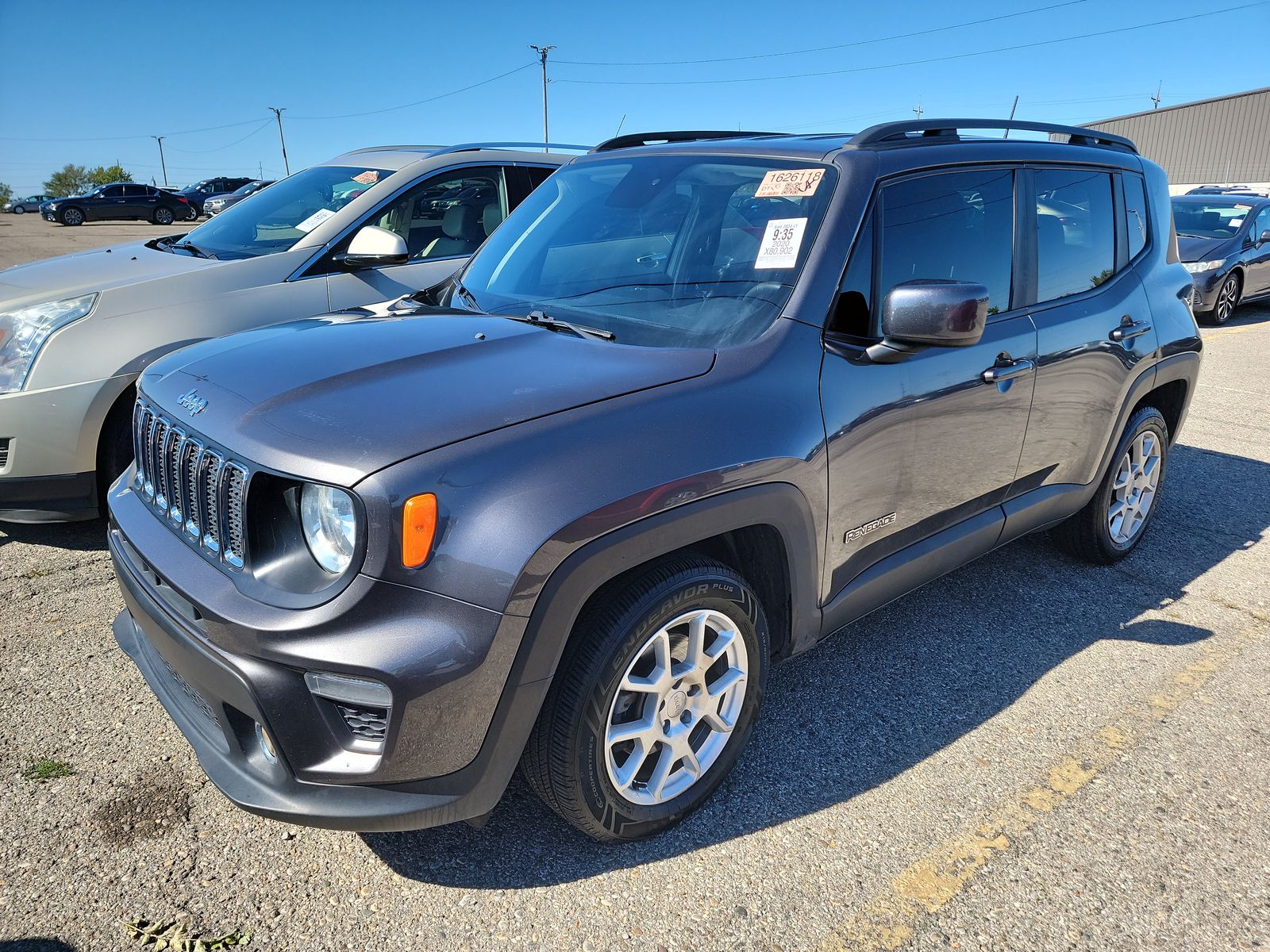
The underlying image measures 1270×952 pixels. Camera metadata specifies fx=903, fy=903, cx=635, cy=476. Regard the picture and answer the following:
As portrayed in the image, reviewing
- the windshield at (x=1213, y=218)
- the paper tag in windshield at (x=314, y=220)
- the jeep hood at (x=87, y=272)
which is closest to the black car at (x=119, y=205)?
the windshield at (x=1213, y=218)

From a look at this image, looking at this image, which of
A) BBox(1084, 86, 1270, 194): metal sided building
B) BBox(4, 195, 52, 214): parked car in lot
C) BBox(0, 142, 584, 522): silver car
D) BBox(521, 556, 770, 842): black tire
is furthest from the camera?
BBox(4, 195, 52, 214): parked car in lot

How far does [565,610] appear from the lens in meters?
2.04

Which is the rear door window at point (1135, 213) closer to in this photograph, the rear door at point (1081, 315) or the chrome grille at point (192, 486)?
the rear door at point (1081, 315)

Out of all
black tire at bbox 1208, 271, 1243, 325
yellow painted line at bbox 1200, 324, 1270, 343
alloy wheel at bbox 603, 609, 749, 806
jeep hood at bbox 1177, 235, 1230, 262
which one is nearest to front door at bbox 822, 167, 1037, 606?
alloy wheel at bbox 603, 609, 749, 806

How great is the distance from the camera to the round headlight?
6.47ft

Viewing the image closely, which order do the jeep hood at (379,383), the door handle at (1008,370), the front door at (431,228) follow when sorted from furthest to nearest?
the front door at (431,228) < the door handle at (1008,370) < the jeep hood at (379,383)

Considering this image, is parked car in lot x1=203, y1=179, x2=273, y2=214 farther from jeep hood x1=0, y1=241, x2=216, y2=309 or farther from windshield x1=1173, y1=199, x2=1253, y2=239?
windshield x1=1173, y1=199, x2=1253, y2=239

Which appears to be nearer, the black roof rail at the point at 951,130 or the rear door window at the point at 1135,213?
the black roof rail at the point at 951,130

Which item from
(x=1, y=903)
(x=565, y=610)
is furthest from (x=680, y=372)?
(x=1, y=903)

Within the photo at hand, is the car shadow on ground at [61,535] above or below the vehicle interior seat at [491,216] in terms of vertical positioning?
below

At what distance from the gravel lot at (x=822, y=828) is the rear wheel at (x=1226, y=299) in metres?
9.48

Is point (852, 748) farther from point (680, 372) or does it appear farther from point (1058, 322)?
point (1058, 322)

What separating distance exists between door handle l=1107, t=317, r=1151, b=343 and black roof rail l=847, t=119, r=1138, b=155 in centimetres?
80

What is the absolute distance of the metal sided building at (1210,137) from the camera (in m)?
42.4
